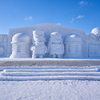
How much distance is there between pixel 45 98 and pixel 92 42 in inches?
737

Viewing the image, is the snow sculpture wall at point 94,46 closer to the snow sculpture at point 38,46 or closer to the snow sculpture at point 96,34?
the snow sculpture at point 96,34

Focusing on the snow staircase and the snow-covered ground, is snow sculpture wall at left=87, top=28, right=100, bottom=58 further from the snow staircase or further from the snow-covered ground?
the snow-covered ground

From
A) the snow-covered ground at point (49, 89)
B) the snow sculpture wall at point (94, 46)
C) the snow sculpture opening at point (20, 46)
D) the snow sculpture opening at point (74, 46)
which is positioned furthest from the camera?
the snow sculpture wall at point (94, 46)

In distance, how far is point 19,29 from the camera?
1791cm

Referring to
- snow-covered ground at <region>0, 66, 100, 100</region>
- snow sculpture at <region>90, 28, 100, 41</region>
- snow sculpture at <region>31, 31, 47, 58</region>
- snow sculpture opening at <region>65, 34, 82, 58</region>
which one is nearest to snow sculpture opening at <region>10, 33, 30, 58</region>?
snow sculpture at <region>31, 31, 47, 58</region>

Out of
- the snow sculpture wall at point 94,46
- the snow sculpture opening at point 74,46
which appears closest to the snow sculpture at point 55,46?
the snow sculpture opening at point 74,46

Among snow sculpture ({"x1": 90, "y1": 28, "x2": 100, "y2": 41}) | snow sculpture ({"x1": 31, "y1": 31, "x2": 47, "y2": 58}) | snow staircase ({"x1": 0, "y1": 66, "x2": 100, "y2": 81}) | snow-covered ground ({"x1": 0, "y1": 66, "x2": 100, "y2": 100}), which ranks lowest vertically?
snow-covered ground ({"x1": 0, "y1": 66, "x2": 100, "y2": 100})

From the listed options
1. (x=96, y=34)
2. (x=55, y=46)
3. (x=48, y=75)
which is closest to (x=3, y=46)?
(x=55, y=46)

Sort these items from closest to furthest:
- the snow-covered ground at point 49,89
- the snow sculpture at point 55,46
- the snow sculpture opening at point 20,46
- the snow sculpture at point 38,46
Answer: the snow-covered ground at point 49,89 → the snow sculpture at point 38,46 → the snow sculpture at point 55,46 → the snow sculpture opening at point 20,46

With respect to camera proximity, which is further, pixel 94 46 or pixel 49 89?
pixel 94 46

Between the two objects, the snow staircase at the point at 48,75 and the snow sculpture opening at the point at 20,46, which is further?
the snow sculpture opening at the point at 20,46

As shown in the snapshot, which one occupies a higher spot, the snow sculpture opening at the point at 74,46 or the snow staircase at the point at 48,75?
the snow sculpture opening at the point at 74,46

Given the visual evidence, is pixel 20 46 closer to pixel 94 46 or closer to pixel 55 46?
pixel 55 46

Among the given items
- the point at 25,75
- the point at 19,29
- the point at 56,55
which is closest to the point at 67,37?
the point at 56,55
